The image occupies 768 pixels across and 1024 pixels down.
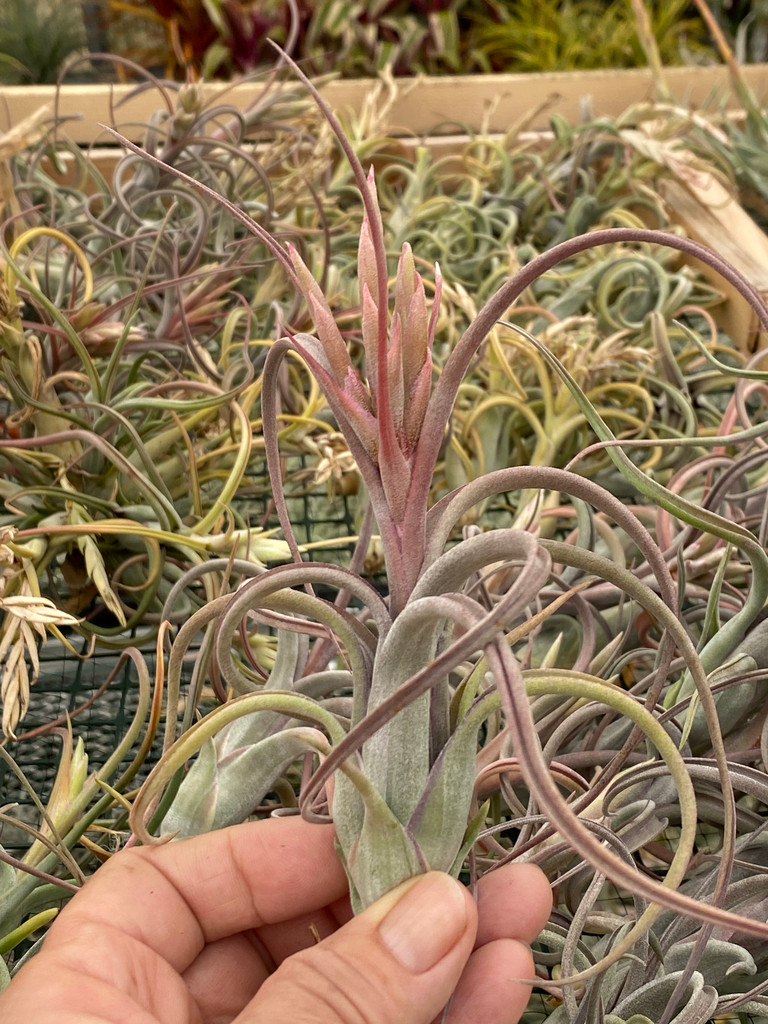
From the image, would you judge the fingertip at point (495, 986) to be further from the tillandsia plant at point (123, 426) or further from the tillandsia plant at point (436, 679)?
the tillandsia plant at point (123, 426)

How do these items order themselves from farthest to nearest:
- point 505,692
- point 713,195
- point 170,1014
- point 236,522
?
point 713,195, point 236,522, point 170,1014, point 505,692

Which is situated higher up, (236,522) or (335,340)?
(335,340)

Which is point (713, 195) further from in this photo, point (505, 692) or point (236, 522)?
point (505, 692)

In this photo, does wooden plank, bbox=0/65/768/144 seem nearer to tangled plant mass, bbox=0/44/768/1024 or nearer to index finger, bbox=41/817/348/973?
tangled plant mass, bbox=0/44/768/1024

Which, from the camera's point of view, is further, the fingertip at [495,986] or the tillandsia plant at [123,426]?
the tillandsia plant at [123,426]

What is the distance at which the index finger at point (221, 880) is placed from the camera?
293 millimetres

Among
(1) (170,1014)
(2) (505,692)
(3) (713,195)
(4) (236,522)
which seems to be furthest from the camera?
(3) (713,195)

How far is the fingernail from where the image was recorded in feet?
0.79

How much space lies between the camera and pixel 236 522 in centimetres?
52

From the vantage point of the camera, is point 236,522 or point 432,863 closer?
point 432,863

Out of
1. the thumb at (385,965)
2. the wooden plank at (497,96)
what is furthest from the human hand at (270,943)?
the wooden plank at (497,96)

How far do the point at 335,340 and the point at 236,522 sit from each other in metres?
0.30

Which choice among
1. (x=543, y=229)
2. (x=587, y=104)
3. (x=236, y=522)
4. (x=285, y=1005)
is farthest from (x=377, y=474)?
(x=587, y=104)

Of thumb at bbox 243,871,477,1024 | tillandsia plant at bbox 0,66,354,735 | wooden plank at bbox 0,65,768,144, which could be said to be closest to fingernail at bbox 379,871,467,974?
thumb at bbox 243,871,477,1024
